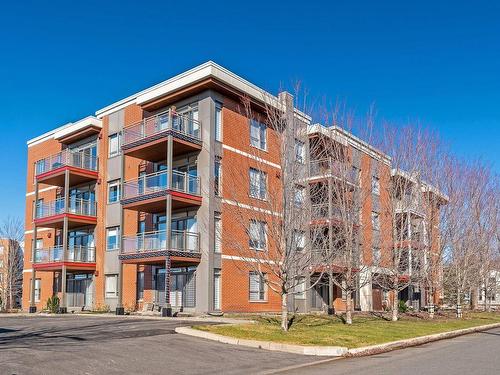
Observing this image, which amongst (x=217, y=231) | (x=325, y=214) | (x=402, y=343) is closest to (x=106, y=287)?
(x=217, y=231)

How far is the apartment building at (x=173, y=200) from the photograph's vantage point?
3017 centimetres

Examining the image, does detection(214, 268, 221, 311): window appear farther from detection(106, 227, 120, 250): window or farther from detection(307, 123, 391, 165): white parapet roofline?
detection(307, 123, 391, 165): white parapet roofline

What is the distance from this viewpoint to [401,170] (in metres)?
30.5

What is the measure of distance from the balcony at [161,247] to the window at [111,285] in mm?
4933

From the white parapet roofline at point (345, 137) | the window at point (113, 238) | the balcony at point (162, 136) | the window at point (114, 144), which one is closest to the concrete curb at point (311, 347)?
the white parapet roofline at point (345, 137)

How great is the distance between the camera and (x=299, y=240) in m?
20.6

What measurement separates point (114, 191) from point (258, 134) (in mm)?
11408

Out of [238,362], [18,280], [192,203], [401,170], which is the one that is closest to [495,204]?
[401,170]

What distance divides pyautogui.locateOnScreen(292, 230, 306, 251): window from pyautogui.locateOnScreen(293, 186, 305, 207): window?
1.07m

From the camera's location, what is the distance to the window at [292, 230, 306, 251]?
2020cm

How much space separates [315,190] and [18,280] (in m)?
52.8

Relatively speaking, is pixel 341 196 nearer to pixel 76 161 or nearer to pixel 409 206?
pixel 409 206

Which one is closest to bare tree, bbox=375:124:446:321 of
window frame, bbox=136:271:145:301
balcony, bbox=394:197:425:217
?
balcony, bbox=394:197:425:217

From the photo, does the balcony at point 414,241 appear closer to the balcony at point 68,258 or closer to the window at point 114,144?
the window at point 114,144
